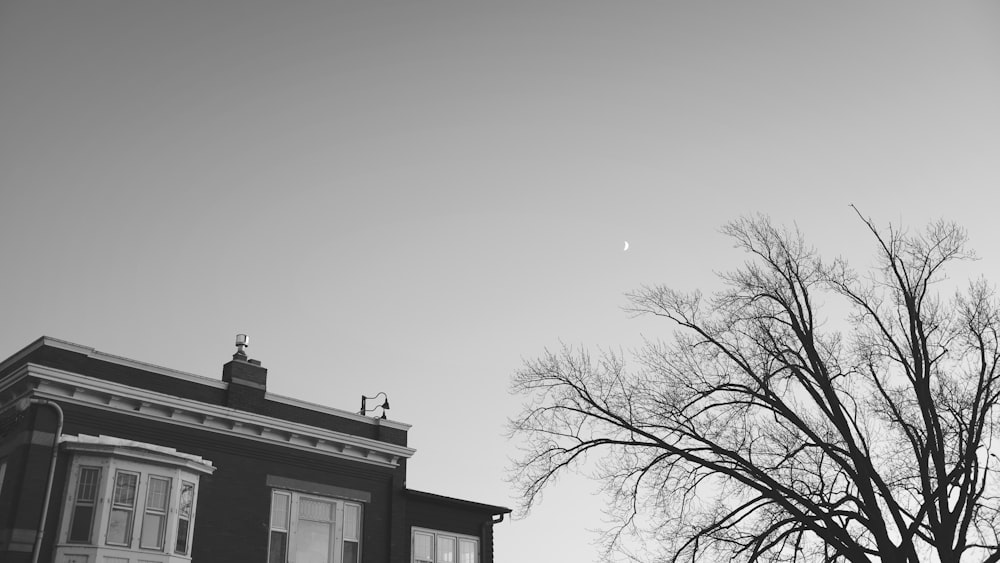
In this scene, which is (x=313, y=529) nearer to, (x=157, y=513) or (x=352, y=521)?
(x=352, y=521)

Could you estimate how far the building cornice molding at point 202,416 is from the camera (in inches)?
807

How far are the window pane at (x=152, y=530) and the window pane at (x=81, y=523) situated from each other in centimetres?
119

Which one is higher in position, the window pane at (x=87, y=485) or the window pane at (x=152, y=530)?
the window pane at (x=87, y=485)

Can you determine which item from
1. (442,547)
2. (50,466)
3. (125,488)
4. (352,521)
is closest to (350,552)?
(352,521)

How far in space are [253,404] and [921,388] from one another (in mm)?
18329

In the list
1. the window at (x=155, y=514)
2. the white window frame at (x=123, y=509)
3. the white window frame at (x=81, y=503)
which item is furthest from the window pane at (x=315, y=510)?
the white window frame at (x=81, y=503)

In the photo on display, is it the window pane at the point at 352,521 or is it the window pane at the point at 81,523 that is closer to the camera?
the window pane at the point at 81,523

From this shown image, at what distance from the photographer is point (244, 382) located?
24328mm

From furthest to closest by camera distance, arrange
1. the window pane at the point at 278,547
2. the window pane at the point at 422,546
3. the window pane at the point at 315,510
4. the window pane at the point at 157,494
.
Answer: the window pane at the point at 422,546 < the window pane at the point at 315,510 < the window pane at the point at 278,547 < the window pane at the point at 157,494

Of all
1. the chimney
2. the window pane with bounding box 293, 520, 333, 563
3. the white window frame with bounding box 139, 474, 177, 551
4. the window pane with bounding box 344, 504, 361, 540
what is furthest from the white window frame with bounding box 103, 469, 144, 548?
the window pane with bounding box 344, 504, 361, 540

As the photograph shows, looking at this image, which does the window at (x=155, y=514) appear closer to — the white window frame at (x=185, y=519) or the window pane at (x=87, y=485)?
the white window frame at (x=185, y=519)

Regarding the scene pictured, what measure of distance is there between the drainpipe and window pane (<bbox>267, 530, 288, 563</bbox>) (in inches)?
232

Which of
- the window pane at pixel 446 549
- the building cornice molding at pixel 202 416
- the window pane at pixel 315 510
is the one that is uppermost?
the building cornice molding at pixel 202 416

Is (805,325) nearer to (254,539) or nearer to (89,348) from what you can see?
(254,539)
